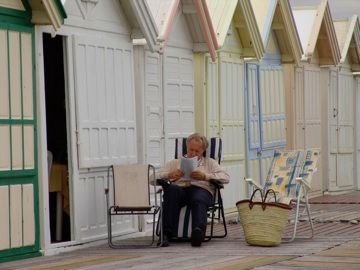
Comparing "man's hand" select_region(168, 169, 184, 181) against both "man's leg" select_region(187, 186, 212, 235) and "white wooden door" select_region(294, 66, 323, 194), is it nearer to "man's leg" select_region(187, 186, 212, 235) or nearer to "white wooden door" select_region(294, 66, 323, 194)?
"man's leg" select_region(187, 186, 212, 235)

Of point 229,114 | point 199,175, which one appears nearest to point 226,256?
point 199,175

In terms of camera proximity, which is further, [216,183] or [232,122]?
[232,122]

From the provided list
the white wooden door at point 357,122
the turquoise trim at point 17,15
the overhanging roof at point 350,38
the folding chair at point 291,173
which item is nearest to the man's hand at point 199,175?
the folding chair at point 291,173

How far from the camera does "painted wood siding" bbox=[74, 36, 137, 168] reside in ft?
40.7

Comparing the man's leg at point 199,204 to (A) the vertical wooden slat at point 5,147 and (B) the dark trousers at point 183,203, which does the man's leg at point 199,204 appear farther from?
(A) the vertical wooden slat at point 5,147

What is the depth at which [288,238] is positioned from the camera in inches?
508

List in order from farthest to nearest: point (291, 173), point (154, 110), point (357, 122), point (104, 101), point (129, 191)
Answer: point (357, 122) < point (154, 110) < point (291, 173) < point (104, 101) < point (129, 191)

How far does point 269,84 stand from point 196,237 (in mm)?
6520

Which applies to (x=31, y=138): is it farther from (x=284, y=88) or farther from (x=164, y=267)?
(x=284, y=88)

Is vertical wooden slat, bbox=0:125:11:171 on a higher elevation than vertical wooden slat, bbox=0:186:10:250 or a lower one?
higher

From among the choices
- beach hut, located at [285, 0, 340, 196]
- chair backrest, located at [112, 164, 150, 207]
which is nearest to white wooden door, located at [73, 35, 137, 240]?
chair backrest, located at [112, 164, 150, 207]

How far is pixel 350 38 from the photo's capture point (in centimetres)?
2225

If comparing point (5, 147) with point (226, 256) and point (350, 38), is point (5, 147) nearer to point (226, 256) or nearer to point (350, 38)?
point (226, 256)

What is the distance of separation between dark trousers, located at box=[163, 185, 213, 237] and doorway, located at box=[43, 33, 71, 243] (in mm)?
1023
